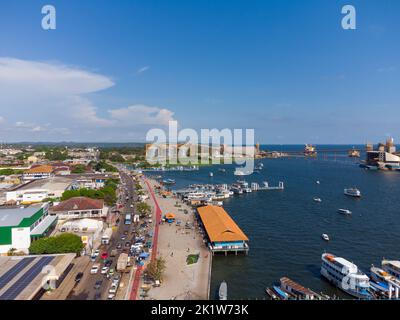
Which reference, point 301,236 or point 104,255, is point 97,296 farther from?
point 301,236

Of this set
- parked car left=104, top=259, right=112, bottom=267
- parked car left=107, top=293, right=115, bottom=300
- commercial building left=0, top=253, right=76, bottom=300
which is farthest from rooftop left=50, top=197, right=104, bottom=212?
parked car left=107, top=293, right=115, bottom=300

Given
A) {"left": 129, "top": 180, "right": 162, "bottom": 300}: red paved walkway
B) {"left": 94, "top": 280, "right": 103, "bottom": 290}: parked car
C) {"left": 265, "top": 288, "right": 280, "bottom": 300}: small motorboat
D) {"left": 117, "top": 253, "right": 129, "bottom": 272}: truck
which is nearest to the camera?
{"left": 129, "top": 180, "right": 162, "bottom": 300}: red paved walkway

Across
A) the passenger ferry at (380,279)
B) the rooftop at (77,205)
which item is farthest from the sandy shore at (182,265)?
the passenger ferry at (380,279)

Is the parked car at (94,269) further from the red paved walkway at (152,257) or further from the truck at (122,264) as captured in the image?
the red paved walkway at (152,257)

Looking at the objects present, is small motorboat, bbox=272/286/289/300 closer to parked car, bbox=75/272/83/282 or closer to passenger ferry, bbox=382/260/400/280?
passenger ferry, bbox=382/260/400/280

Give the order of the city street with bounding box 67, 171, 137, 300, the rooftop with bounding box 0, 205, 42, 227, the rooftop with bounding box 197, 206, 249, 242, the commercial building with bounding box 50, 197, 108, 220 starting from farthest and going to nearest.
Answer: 1. the commercial building with bounding box 50, 197, 108, 220
2. the rooftop with bounding box 197, 206, 249, 242
3. the rooftop with bounding box 0, 205, 42, 227
4. the city street with bounding box 67, 171, 137, 300

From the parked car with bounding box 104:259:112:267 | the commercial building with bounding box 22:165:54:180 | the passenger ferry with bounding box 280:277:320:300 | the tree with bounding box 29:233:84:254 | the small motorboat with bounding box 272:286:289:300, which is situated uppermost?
the commercial building with bounding box 22:165:54:180

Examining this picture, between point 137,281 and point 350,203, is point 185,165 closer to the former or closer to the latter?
point 350,203
